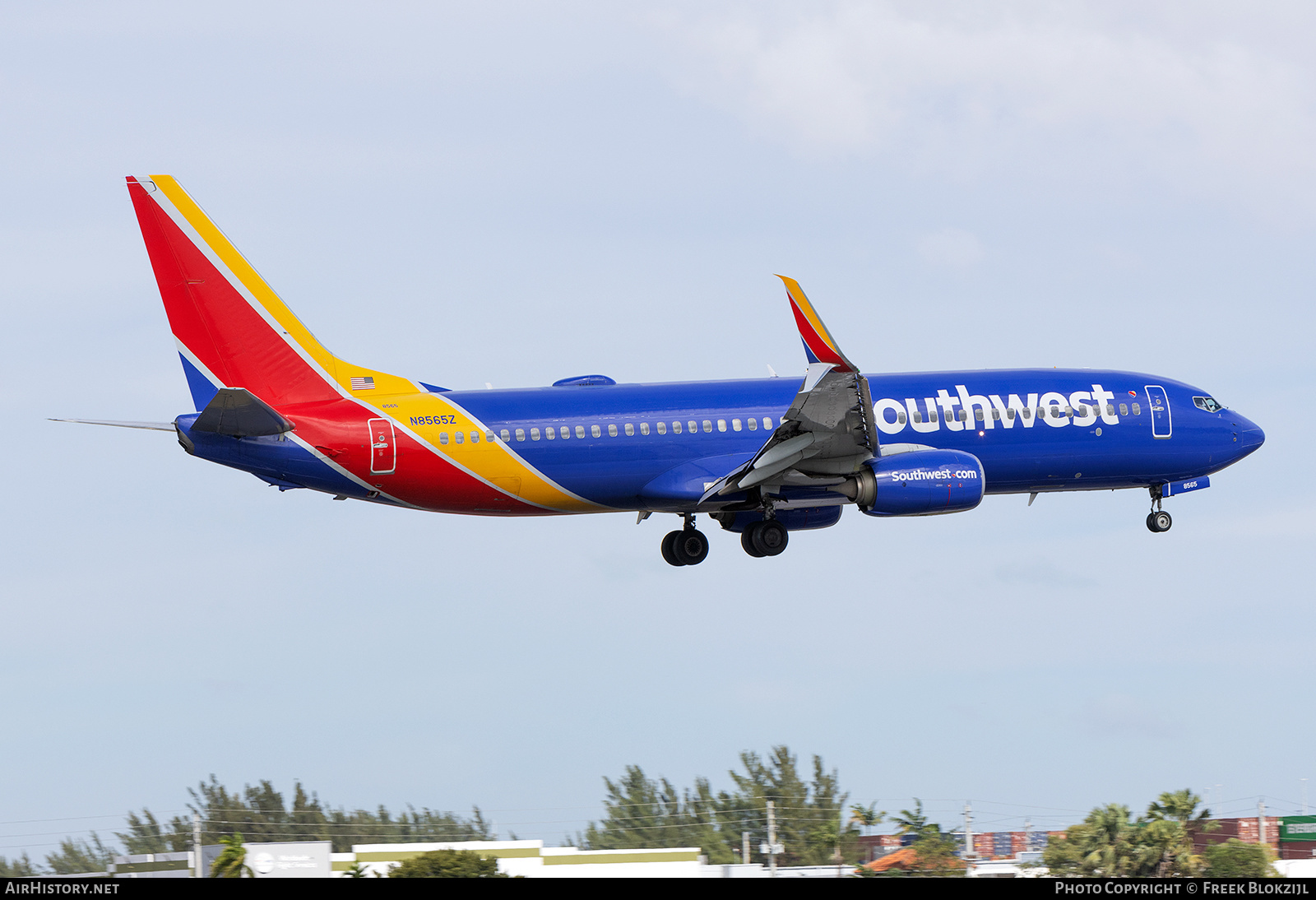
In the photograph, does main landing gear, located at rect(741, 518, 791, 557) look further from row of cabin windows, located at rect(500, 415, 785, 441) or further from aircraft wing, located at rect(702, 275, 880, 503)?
row of cabin windows, located at rect(500, 415, 785, 441)

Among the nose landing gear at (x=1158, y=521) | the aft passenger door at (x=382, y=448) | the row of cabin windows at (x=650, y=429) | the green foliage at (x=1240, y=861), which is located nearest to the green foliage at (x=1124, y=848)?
the green foliage at (x=1240, y=861)

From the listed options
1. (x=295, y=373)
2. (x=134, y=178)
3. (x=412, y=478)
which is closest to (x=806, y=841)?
(x=412, y=478)

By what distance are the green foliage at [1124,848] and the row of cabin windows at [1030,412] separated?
12.1 meters

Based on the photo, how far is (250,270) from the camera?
3644 centimetres

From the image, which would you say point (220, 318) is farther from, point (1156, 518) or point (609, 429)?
point (1156, 518)

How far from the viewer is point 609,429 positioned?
37.3 m

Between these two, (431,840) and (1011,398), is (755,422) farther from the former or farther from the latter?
(431,840)

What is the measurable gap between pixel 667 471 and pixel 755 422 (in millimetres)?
2695

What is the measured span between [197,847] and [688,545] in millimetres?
15682

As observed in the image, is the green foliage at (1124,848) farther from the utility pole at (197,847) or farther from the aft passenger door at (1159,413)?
the utility pole at (197,847)

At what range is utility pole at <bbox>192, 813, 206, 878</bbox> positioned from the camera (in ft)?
99.8

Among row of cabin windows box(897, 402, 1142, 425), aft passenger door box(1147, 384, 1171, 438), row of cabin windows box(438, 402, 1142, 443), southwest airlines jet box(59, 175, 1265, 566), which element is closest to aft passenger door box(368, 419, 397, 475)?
southwest airlines jet box(59, 175, 1265, 566)

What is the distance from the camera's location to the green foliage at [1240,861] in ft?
126

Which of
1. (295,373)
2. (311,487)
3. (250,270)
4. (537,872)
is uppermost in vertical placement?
(250,270)
